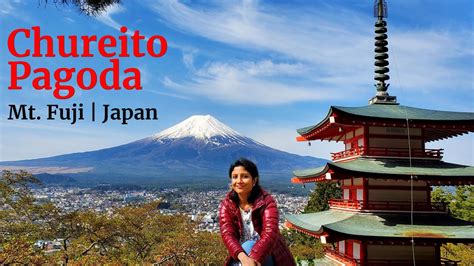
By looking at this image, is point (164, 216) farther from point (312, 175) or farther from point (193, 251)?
point (312, 175)

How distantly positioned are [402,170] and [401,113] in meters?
2.10

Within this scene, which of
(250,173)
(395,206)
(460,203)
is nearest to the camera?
(250,173)

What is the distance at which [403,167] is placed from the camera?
13844 millimetres

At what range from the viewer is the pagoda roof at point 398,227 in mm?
12859

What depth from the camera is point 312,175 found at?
16250 mm

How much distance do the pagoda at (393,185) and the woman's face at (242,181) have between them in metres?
9.26

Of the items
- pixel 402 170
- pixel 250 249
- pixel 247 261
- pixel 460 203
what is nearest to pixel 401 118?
pixel 402 170

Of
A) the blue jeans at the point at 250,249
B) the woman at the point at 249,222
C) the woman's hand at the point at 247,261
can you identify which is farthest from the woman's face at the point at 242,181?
the woman's hand at the point at 247,261

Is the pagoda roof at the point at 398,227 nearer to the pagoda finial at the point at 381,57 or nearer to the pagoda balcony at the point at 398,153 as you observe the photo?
the pagoda balcony at the point at 398,153

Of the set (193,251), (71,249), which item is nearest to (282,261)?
(71,249)

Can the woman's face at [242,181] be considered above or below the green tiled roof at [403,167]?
above

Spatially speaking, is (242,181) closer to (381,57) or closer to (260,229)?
(260,229)

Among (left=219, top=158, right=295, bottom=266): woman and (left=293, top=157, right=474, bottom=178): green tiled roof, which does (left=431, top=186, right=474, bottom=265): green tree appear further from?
(left=219, top=158, right=295, bottom=266): woman

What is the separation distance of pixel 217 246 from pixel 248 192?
90.3 ft
